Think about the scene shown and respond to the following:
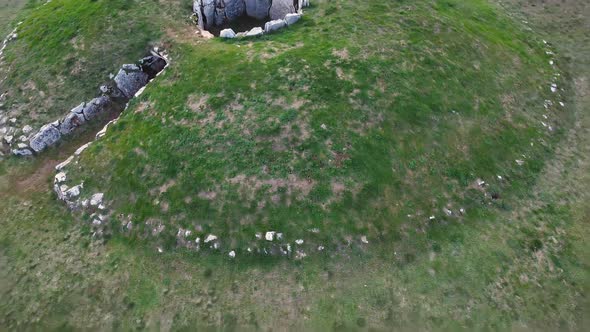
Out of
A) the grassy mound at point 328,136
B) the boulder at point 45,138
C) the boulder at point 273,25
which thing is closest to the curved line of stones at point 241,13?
the boulder at point 273,25

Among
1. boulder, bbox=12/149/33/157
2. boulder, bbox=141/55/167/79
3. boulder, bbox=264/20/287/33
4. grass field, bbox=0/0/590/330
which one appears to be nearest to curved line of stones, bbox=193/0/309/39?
boulder, bbox=264/20/287/33

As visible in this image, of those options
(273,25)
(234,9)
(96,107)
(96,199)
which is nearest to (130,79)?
(96,107)

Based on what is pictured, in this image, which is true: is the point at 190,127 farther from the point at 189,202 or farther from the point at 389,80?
the point at 389,80

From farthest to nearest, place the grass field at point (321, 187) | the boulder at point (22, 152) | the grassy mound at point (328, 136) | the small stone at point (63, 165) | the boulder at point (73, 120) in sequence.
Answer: the boulder at point (73, 120)
the boulder at point (22, 152)
the small stone at point (63, 165)
the grassy mound at point (328, 136)
the grass field at point (321, 187)

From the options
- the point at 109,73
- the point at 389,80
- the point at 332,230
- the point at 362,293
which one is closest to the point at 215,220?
the point at 332,230

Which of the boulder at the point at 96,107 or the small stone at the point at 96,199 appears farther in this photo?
the boulder at the point at 96,107

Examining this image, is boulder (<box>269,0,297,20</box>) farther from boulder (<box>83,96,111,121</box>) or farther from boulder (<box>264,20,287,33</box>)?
boulder (<box>83,96,111,121</box>)

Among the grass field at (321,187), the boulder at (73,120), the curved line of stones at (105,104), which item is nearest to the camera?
the grass field at (321,187)

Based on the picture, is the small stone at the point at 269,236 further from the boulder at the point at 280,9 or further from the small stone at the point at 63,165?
the boulder at the point at 280,9
